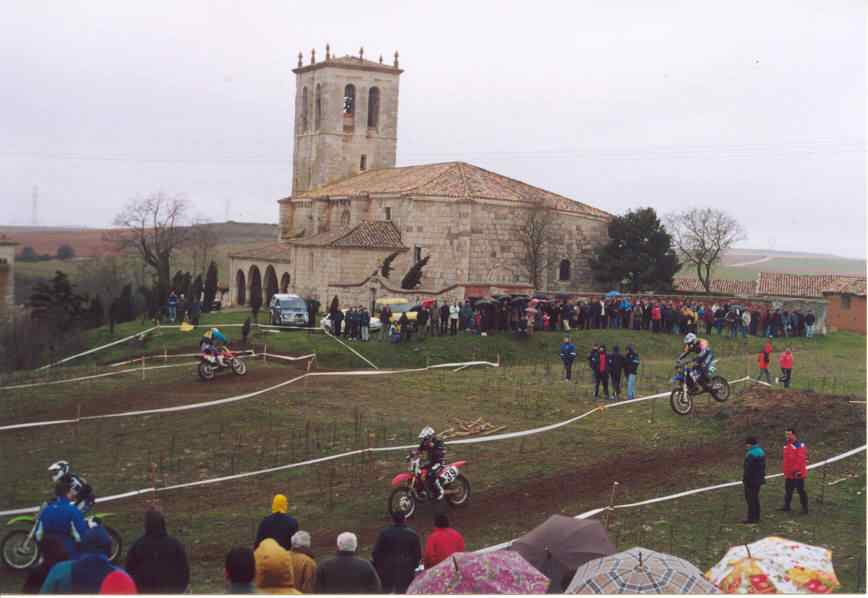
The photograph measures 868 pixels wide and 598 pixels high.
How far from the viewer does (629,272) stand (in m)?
58.3

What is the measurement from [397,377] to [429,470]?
1332 centimetres

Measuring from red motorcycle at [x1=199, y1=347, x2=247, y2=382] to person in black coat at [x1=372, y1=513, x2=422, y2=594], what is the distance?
17434 mm

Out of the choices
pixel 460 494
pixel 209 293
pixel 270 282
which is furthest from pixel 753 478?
pixel 270 282

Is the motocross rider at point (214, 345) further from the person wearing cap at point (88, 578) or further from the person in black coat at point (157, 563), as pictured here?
the person wearing cap at point (88, 578)

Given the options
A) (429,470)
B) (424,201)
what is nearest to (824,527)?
(429,470)

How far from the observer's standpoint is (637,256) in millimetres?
58031

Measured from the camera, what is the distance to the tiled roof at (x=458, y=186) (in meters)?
56.8

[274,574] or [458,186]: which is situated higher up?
[458,186]

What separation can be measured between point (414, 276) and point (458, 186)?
17.2 feet

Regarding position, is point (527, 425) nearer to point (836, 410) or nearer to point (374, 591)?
point (836, 410)

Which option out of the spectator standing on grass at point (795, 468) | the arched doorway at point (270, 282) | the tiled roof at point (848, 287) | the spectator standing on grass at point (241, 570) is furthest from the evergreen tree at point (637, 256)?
the spectator standing on grass at point (241, 570)

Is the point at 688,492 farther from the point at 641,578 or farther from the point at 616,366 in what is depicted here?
the point at 616,366

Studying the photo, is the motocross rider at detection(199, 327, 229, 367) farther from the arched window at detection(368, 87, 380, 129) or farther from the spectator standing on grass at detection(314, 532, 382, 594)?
the arched window at detection(368, 87, 380, 129)

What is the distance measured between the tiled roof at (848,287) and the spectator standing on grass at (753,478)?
38.7 m
